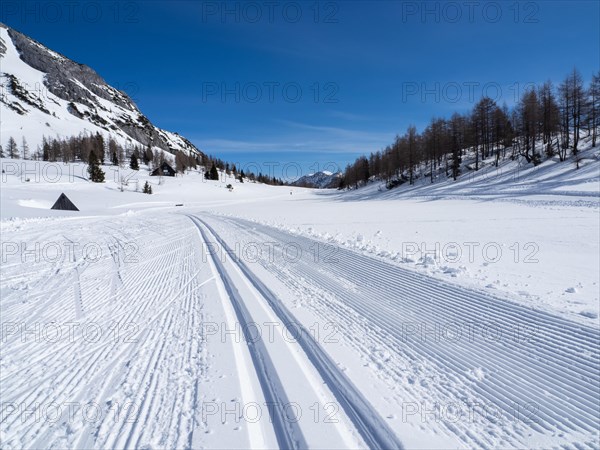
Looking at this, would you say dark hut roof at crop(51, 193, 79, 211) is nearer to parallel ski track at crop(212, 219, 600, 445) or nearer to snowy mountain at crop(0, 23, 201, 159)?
parallel ski track at crop(212, 219, 600, 445)

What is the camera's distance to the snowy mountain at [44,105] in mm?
127438

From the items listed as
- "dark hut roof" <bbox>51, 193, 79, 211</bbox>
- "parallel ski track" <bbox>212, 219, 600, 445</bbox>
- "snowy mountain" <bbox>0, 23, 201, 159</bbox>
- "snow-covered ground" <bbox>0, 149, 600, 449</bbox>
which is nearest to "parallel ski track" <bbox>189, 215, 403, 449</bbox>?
"snow-covered ground" <bbox>0, 149, 600, 449</bbox>

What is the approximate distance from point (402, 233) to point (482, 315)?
7.53 metres

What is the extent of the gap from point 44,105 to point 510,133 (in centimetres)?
20811

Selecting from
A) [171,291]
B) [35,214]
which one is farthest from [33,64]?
[171,291]

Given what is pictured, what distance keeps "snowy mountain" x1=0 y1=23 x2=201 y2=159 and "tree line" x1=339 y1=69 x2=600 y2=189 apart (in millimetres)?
135141

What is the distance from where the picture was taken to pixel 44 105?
155000 millimetres

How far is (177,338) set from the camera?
3.98 meters

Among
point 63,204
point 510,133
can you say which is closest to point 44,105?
point 63,204

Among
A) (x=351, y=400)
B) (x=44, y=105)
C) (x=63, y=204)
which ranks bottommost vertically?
(x=351, y=400)

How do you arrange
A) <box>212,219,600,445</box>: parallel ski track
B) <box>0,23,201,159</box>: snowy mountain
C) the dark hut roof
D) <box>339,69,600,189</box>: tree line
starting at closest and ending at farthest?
1. <box>212,219,600,445</box>: parallel ski track
2. the dark hut roof
3. <box>339,69,600,189</box>: tree line
4. <box>0,23,201,159</box>: snowy mountain

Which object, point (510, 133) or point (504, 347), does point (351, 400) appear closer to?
point (504, 347)

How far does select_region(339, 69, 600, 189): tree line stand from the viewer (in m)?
36.6

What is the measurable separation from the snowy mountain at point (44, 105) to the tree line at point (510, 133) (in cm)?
13514
